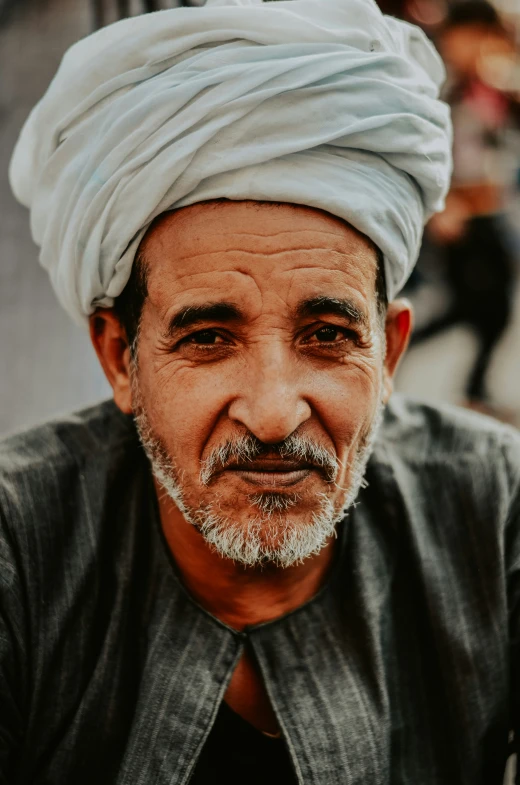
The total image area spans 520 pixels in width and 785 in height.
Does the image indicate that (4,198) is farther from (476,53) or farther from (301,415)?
(476,53)

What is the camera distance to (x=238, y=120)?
5.18ft

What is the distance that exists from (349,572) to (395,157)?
1.05 m

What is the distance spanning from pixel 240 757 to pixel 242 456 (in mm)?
757

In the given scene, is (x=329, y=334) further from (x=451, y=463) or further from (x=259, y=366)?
(x=451, y=463)

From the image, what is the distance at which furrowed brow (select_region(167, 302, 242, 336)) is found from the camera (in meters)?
1.60

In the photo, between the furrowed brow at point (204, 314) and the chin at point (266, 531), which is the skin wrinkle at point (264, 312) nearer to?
the furrowed brow at point (204, 314)

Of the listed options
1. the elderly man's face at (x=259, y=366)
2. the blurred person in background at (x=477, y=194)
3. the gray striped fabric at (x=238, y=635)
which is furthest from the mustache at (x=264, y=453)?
the blurred person in background at (x=477, y=194)

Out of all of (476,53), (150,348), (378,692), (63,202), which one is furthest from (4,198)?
(476,53)

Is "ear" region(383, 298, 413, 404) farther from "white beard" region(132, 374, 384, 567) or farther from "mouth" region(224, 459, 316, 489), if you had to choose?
"mouth" region(224, 459, 316, 489)

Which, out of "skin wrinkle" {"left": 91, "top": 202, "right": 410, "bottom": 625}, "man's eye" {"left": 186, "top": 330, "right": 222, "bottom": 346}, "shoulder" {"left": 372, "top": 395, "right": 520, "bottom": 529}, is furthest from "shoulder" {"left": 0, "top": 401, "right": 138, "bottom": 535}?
"shoulder" {"left": 372, "top": 395, "right": 520, "bottom": 529}

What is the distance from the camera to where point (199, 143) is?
5.14ft

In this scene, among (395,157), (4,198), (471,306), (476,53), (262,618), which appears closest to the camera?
(395,157)

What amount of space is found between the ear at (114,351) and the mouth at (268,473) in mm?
454

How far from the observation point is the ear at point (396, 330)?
200 cm
